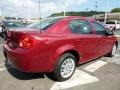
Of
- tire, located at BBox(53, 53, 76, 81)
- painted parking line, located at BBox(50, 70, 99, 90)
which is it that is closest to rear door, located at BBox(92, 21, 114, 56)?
painted parking line, located at BBox(50, 70, 99, 90)

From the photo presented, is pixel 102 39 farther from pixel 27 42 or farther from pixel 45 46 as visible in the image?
pixel 27 42

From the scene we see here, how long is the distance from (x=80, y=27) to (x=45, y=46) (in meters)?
1.49

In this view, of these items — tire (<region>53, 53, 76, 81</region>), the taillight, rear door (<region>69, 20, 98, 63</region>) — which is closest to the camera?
the taillight

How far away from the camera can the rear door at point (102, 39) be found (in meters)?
6.14

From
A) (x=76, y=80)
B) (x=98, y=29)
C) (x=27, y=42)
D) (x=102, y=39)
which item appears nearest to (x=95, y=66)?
(x=102, y=39)

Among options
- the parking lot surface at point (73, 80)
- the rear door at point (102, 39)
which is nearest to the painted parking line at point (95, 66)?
the parking lot surface at point (73, 80)

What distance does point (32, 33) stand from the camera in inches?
171

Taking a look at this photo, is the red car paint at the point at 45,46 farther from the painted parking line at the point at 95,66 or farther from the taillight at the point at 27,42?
the painted parking line at the point at 95,66

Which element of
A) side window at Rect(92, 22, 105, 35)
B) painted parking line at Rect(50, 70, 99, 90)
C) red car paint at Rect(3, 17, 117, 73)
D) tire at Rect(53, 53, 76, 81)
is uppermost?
side window at Rect(92, 22, 105, 35)

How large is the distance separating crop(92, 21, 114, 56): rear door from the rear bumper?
223cm

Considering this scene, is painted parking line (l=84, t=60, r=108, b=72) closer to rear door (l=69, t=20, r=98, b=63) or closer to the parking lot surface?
the parking lot surface

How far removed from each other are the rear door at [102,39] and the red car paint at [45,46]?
2.63ft

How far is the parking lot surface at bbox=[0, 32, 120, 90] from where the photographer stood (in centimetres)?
462

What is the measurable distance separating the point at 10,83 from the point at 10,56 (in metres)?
0.68
